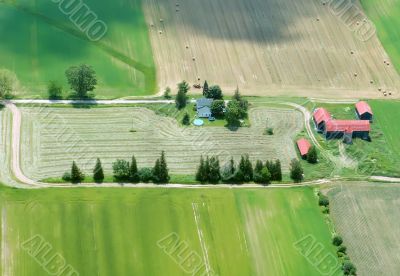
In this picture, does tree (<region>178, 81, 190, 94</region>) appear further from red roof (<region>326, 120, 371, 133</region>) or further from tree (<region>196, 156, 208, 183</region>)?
red roof (<region>326, 120, 371, 133</region>)

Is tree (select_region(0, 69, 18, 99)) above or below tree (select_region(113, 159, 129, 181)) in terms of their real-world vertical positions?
above

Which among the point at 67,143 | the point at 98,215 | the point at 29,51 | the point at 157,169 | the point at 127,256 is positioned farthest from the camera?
the point at 29,51

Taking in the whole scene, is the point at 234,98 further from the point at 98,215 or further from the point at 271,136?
the point at 98,215

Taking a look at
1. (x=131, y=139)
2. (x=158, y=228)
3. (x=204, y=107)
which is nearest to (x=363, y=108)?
(x=204, y=107)

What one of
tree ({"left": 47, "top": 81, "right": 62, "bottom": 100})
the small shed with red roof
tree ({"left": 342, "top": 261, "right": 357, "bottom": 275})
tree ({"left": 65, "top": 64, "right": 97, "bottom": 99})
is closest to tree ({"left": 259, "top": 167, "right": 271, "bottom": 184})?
the small shed with red roof

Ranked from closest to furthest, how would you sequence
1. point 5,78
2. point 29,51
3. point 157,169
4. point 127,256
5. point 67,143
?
point 127,256, point 157,169, point 67,143, point 5,78, point 29,51

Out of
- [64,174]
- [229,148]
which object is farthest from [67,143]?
[229,148]

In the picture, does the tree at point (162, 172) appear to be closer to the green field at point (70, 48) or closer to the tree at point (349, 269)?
the green field at point (70, 48)
